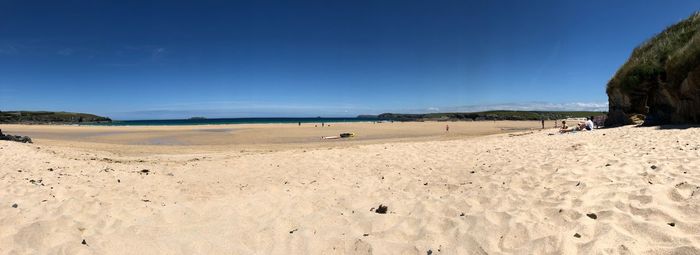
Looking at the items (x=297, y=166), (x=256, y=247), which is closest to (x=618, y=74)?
(x=297, y=166)

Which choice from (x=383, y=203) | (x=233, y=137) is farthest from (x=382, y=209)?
(x=233, y=137)

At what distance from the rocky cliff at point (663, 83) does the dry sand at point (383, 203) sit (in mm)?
7602

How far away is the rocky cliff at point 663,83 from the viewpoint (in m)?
14.8

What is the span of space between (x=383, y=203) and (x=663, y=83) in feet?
58.4

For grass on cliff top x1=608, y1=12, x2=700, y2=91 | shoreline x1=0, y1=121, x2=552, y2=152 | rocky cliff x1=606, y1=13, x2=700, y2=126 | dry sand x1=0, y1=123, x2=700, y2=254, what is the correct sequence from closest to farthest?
dry sand x1=0, y1=123, x2=700, y2=254 → rocky cliff x1=606, y1=13, x2=700, y2=126 → grass on cliff top x1=608, y1=12, x2=700, y2=91 → shoreline x1=0, y1=121, x2=552, y2=152

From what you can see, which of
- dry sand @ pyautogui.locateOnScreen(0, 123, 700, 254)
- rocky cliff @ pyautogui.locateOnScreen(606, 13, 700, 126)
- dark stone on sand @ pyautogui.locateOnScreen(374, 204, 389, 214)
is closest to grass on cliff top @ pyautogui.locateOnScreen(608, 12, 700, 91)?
rocky cliff @ pyautogui.locateOnScreen(606, 13, 700, 126)

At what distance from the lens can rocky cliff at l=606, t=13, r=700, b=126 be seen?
14781 millimetres

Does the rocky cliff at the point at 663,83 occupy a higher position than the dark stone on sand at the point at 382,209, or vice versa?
the rocky cliff at the point at 663,83

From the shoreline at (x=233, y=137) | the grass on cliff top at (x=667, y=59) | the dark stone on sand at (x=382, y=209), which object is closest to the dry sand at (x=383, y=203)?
the dark stone on sand at (x=382, y=209)

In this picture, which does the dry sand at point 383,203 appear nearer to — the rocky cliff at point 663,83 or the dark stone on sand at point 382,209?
the dark stone on sand at point 382,209

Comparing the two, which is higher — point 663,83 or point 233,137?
point 663,83

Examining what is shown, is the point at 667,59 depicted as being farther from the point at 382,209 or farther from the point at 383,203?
the point at 382,209

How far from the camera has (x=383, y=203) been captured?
246 inches

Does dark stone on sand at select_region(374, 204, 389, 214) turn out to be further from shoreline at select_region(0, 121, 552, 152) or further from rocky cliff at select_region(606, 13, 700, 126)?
shoreline at select_region(0, 121, 552, 152)
